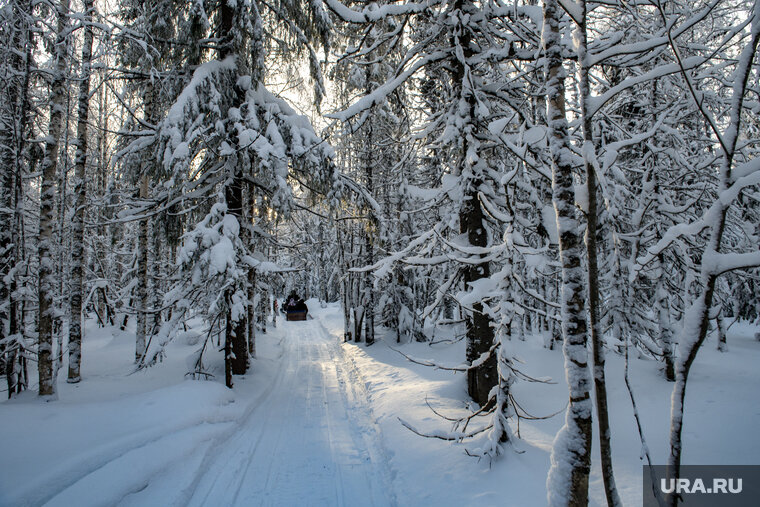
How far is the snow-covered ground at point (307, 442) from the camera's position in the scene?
455 centimetres

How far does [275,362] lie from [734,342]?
19.9 m

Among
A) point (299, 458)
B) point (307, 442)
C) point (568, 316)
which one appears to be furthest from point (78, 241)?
point (568, 316)

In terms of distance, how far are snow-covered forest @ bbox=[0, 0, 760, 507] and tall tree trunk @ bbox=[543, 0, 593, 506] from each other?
0.02 metres

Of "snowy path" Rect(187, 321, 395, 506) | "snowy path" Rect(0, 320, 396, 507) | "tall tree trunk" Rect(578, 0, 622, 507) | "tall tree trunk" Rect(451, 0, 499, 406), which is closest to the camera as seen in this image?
"tall tree trunk" Rect(578, 0, 622, 507)

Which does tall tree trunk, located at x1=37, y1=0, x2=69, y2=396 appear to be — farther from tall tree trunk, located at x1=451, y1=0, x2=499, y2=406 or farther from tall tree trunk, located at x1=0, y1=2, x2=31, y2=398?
tall tree trunk, located at x1=451, y1=0, x2=499, y2=406

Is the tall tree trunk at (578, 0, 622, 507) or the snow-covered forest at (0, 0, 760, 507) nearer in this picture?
the tall tree trunk at (578, 0, 622, 507)

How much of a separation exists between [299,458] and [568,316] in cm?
500

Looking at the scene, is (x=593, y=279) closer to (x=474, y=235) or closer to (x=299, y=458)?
(x=474, y=235)

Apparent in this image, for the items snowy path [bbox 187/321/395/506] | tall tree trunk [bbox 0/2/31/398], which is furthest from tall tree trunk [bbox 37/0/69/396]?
snowy path [bbox 187/321/395/506]

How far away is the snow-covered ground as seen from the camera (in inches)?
179

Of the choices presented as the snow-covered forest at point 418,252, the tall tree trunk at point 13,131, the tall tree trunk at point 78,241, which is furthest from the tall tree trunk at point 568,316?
the tall tree trunk at point 78,241

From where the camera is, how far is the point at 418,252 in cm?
862

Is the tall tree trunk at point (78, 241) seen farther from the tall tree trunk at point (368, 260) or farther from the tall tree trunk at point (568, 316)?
the tall tree trunk at point (568, 316)

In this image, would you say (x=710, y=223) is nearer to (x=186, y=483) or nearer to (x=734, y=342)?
(x=186, y=483)
